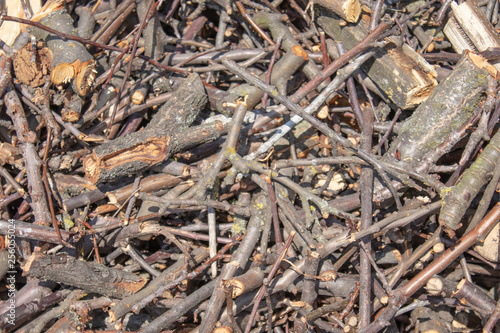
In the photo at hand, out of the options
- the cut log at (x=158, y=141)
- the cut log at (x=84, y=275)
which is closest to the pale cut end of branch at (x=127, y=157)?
the cut log at (x=158, y=141)

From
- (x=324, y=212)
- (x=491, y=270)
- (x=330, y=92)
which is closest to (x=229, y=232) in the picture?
(x=324, y=212)

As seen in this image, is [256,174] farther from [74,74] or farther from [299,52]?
[74,74]

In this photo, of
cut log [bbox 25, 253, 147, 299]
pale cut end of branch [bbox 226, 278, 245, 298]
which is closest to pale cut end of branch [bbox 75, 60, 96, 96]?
cut log [bbox 25, 253, 147, 299]

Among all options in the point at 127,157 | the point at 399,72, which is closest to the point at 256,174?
the point at 127,157

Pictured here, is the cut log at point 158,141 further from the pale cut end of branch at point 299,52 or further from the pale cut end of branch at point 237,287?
the pale cut end of branch at point 237,287

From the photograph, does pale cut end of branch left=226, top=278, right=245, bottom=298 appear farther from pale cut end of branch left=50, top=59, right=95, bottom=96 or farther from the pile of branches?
pale cut end of branch left=50, top=59, right=95, bottom=96

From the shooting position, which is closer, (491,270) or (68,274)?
(68,274)

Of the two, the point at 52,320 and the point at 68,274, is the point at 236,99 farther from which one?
the point at 52,320
